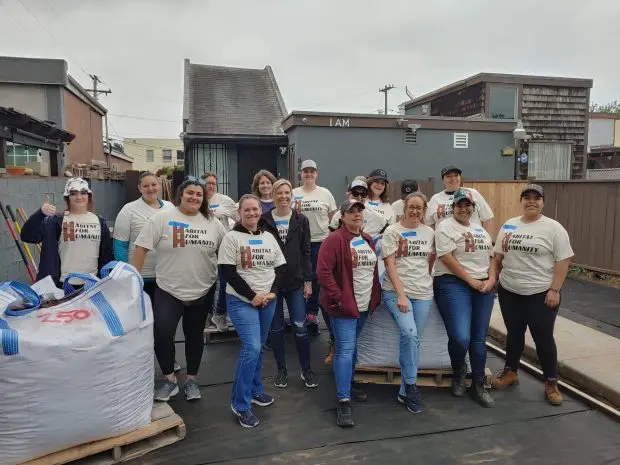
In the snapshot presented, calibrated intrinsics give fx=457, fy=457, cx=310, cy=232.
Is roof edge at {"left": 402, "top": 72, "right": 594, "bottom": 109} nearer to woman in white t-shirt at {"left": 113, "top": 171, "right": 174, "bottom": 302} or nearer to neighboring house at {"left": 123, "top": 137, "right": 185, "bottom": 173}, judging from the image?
woman in white t-shirt at {"left": 113, "top": 171, "right": 174, "bottom": 302}

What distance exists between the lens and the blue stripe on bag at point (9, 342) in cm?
236

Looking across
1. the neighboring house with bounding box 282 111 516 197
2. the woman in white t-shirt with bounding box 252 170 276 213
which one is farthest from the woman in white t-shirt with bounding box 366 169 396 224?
the neighboring house with bounding box 282 111 516 197

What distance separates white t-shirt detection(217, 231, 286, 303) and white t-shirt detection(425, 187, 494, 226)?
2082mm

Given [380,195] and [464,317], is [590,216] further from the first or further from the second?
[464,317]

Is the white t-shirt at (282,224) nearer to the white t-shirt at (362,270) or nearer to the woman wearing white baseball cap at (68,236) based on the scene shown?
the white t-shirt at (362,270)

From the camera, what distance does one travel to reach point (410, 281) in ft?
11.5

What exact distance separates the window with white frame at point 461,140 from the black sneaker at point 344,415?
37.5 feet

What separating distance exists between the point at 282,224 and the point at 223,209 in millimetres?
1670

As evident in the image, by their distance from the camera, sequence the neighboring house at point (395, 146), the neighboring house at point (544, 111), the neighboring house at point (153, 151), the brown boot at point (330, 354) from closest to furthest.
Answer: the brown boot at point (330, 354), the neighboring house at point (395, 146), the neighboring house at point (544, 111), the neighboring house at point (153, 151)

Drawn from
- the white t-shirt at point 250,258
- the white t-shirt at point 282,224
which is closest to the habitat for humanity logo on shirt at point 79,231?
the white t-shirt at point 250,258

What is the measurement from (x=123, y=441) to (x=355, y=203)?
2.17 meters

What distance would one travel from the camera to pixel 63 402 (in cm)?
250

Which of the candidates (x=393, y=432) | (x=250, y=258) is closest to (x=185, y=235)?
(x=250, y=258)

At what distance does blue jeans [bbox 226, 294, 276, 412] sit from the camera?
317cm
